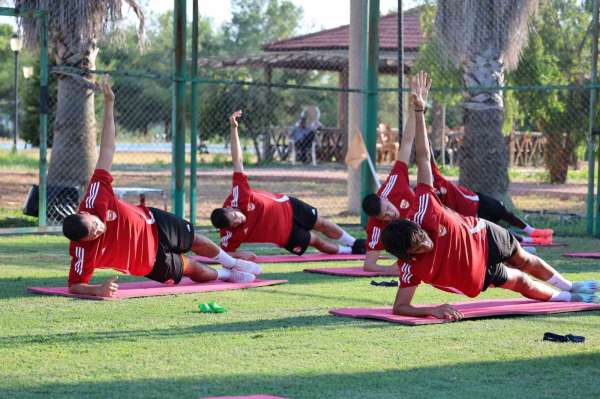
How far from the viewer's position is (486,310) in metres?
7.74

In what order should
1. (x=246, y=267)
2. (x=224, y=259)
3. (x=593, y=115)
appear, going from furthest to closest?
(x=593, y=115) → (x=246, y=267) → (x=224, y=259)

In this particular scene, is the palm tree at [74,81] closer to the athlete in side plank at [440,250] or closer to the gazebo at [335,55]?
the athlete in side plank at [440,250]

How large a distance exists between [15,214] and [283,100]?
23.8 meters

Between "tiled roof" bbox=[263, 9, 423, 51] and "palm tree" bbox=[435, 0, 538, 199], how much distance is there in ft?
40.6

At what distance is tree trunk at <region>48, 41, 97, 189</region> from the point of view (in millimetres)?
16234

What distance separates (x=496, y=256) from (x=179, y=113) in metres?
6.60

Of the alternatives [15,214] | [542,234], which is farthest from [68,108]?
[542,234]

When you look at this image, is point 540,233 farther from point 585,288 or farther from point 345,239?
point 585,288

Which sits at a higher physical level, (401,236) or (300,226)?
(401,236)

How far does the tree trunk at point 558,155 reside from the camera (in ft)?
79.0

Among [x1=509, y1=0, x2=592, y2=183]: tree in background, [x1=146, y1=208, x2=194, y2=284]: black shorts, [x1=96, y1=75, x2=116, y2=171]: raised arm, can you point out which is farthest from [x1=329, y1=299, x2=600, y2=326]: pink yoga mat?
[x1=509, y1=0, x2=592, y2=183]: tree in background

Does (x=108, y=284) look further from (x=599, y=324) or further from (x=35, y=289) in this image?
(x=599, y=324)

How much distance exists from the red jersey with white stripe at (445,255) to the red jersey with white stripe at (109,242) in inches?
81.9

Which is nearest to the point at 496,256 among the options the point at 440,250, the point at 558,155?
the point at 440,250
